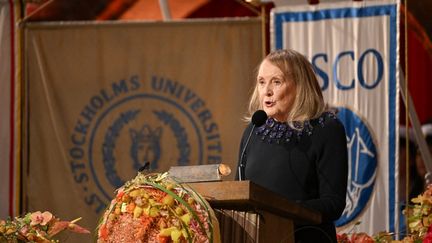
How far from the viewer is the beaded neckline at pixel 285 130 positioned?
2914 millimetres

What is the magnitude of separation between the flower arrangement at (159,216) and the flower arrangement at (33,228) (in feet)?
0.88

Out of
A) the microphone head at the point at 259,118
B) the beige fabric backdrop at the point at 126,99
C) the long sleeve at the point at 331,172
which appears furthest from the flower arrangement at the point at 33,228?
the beige fabric backdrop at the point at 126,99

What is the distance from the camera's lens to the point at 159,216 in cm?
227

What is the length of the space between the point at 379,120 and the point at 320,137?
2.90 metres

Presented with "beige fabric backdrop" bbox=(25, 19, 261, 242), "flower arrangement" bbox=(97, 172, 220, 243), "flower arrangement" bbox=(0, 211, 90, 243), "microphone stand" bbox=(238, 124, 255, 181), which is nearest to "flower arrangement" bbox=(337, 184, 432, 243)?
"microphone stand" bbox=(238, 124, 255, 181)

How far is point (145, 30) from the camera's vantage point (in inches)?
252

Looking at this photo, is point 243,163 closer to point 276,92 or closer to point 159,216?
point 276,92

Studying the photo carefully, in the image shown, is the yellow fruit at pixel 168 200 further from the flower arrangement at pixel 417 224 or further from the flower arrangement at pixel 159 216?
the flower arrangement at pixel 417 224

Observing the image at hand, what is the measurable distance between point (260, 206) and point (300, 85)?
0.71 m

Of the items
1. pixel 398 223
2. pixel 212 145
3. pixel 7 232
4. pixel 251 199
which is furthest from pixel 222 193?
pixel 212 145

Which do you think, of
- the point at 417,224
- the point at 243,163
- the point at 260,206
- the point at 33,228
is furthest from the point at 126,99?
the point at 260,206

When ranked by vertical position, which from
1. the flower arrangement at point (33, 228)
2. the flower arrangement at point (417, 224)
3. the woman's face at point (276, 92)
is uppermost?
the woman's face at point (276, 92)

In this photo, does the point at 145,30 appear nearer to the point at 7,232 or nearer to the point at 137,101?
the point at 137,101

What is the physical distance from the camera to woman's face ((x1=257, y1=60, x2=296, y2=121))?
297cm
